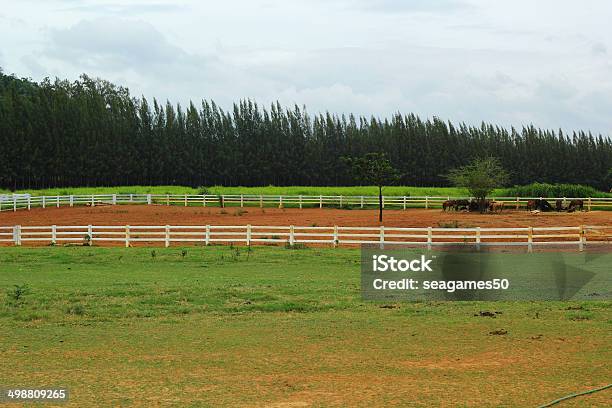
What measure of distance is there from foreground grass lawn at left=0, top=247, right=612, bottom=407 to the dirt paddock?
878 inches

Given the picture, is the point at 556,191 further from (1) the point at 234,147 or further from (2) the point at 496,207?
(1) the point at 234,147

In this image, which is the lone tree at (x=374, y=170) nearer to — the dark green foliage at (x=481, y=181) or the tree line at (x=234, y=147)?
the dark green foliage at (x=481, y=181)

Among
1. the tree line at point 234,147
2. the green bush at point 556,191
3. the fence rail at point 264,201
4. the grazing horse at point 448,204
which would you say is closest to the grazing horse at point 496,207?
the grazing horse at point 448,204

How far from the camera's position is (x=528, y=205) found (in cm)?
5288

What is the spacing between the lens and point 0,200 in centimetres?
5056

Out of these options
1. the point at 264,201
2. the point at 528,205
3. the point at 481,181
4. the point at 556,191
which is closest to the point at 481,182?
the point at 481,181

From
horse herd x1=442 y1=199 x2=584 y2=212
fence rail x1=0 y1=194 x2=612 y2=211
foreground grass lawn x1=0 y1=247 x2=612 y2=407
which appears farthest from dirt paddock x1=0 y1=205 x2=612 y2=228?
foreground grass lawn x1=0 y1=247 x2=612 y2=407

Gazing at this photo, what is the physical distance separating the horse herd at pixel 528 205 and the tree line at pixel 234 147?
101ft

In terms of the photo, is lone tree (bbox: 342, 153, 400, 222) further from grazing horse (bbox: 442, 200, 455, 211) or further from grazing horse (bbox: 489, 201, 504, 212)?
grazing horse (bbox: 489, 201, 504, 212)

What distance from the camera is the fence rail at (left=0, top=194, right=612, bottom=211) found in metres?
55.9

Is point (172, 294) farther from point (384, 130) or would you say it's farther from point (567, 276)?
point (384, 130)

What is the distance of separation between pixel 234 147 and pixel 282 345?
81.2m

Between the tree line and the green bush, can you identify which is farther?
the tree line

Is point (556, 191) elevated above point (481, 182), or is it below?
below
